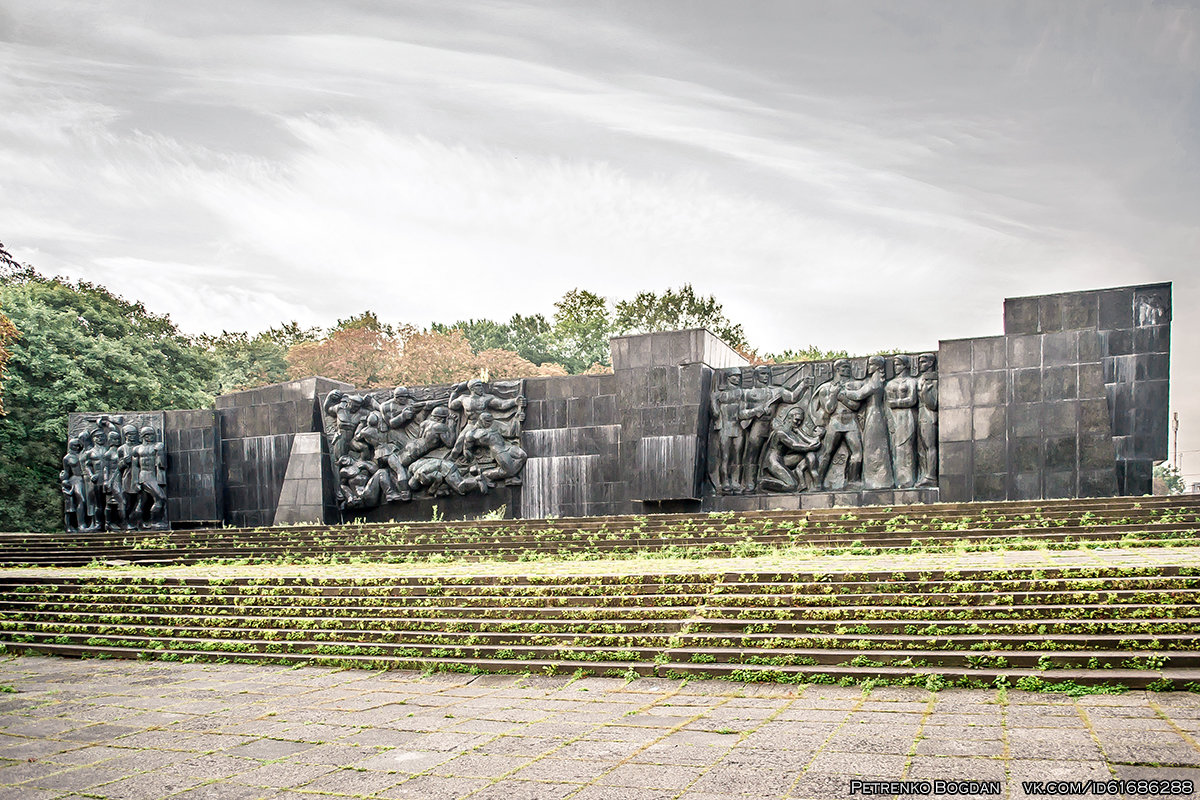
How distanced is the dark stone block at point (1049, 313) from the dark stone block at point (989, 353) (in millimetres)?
603

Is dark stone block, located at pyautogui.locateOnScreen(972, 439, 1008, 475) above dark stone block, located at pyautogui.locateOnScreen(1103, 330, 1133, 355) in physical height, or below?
below

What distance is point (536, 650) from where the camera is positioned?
23.9 feet

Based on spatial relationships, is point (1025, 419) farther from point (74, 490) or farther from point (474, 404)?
point (74, 490)

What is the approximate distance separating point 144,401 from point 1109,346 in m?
24.9

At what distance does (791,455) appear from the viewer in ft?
46.9

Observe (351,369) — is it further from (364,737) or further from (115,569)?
(364,737)

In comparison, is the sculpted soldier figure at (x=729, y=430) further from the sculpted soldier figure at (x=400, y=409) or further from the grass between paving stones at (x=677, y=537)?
the sculpted soldier figure at (x=400, y=409)

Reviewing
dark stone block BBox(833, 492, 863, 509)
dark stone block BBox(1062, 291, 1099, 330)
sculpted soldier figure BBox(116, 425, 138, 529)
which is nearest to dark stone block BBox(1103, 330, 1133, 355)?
dark stone block BBox(1062, 291, 1099, 330)

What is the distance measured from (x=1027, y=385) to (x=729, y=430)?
4412mm

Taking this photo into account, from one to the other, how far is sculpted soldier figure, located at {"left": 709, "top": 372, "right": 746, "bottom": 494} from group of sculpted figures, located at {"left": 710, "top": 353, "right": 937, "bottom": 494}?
0.05 ft

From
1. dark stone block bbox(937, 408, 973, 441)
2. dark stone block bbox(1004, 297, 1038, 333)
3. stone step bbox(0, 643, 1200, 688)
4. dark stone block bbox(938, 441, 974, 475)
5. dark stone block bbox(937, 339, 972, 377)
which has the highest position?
dark stone block bbox(1004, 297, 1038, 333)

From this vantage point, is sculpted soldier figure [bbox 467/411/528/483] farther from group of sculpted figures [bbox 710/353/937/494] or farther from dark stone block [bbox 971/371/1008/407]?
dark stone block [bbox 971/371/1008/407]

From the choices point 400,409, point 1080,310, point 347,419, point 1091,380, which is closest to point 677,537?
point 1091,380

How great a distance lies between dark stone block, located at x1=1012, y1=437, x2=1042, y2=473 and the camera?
1277cm
